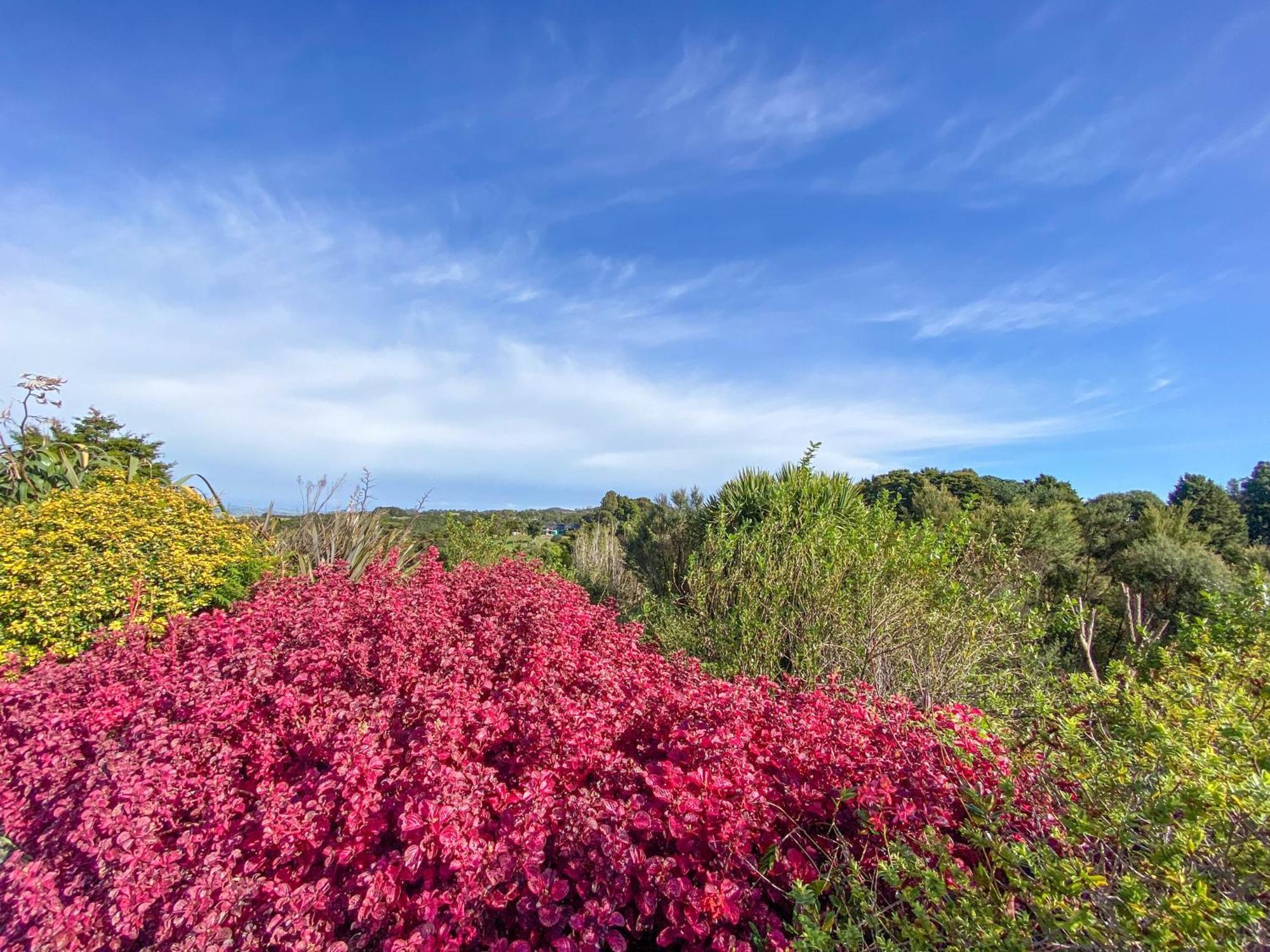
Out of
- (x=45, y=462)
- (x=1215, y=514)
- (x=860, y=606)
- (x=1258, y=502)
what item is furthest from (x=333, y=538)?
(x=1258, y=502)

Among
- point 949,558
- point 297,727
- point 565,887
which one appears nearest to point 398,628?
point 297,727

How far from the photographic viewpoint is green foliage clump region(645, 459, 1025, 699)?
396 centimetres

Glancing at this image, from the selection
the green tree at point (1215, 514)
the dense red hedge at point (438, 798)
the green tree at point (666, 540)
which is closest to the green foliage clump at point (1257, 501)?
the green tree at point (1215, 514)

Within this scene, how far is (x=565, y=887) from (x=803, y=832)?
33.7 inches

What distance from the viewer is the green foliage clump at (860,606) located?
3965mm

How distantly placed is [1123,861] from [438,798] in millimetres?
2085

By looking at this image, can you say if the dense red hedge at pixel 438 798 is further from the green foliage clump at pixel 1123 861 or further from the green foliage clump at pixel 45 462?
the green foliage clump at pixel 45 462

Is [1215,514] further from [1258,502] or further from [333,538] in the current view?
[333,538]

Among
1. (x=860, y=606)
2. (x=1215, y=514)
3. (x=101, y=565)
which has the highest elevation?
(x=1215, y=514)

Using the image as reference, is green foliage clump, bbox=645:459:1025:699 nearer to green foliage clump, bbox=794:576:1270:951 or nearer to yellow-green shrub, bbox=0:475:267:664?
green foliage clump, bbox=794:576:1270:951

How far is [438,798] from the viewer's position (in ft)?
6.61

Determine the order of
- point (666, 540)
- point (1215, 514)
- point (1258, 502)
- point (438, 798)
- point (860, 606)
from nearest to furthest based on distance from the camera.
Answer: point (438, 798) < point (860, 606) < point (666, 540) < point (1215, 514) < point (1258, 502)

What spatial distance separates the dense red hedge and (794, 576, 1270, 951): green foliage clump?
0.23m

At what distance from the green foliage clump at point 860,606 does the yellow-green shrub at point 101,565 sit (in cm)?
440
